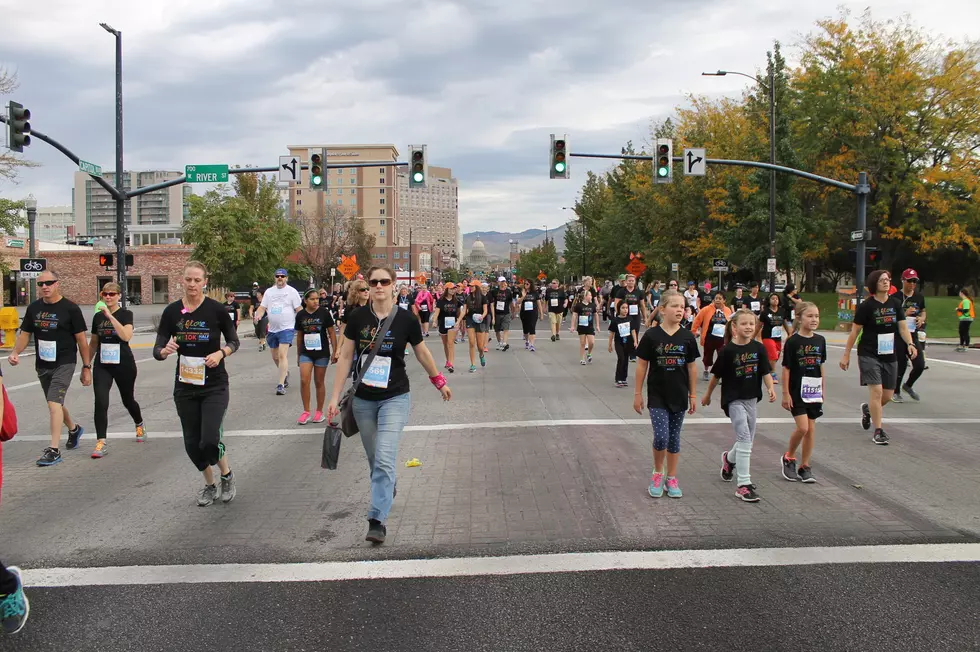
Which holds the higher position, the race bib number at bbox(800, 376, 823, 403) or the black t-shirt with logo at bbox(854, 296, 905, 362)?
the black t-shirt with logo at bbox(854, 296, 905, 362)

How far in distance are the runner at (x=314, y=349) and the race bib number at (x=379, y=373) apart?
436 centimetres

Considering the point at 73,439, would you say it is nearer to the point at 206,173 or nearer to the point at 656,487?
the point at 656,487

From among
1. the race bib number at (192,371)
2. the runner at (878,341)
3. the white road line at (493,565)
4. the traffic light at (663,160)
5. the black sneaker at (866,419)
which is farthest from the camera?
the traffic light at (663,160)

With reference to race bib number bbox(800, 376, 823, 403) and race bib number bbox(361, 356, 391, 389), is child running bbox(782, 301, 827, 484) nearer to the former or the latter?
race bib number bbox(800, 376, 823, 403)

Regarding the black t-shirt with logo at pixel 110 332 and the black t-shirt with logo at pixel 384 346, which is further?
the black t-shirt with logo at pixel 110 332

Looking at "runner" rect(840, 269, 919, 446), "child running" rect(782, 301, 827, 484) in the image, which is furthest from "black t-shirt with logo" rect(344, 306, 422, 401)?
"runner" rect(840, 269, 919, 446)

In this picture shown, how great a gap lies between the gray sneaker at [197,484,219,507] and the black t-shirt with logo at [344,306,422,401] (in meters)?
1.65

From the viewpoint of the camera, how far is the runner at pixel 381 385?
4809 millimetres

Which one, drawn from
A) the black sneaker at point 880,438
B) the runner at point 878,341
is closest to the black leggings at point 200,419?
the runner at point 878,341

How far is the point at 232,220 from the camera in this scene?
38656mm

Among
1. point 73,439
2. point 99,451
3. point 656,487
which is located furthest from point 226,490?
point 656,487

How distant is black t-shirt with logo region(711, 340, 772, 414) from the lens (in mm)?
5992

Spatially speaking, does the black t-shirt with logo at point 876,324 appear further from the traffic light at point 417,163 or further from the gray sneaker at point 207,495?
the traffic light at point 417,163

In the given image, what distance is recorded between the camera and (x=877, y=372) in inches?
318
